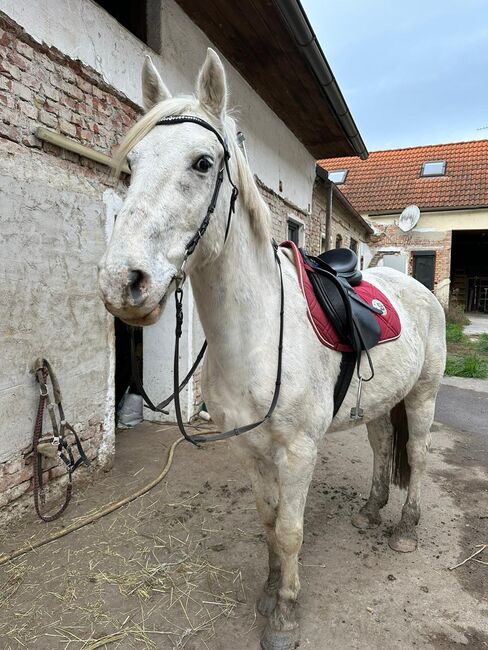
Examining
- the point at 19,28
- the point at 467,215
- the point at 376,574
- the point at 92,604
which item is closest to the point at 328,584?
the point at 376,574

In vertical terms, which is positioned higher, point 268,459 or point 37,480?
point 268,459

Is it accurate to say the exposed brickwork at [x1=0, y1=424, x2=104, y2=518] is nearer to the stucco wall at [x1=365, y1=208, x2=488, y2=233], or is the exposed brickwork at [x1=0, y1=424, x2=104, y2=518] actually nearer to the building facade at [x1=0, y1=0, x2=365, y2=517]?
the building facade at [x1=0, y1=0, x2=365, y2=517]

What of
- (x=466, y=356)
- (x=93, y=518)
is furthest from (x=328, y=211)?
(x=93, y=518)

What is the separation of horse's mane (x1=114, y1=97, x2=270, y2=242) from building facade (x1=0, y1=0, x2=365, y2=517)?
154 cm

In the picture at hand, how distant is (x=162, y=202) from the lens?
117 cm

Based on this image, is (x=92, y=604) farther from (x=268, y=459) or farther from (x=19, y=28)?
(x=19, y=28)

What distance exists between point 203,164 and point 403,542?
2.56 metres

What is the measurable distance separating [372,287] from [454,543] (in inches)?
69.8

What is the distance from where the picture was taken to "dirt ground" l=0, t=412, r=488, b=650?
6.24 ft

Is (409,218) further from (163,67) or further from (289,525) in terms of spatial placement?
(289,525)

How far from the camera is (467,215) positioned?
626 inches

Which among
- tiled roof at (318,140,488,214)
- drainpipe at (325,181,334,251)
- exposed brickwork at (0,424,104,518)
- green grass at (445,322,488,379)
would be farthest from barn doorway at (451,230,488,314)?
exposed brickwork at (0,424,104,518)

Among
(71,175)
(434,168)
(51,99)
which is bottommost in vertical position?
(71,175)

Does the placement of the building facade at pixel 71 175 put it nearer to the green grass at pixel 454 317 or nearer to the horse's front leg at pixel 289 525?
the horse's front leg at pixel 289 525
